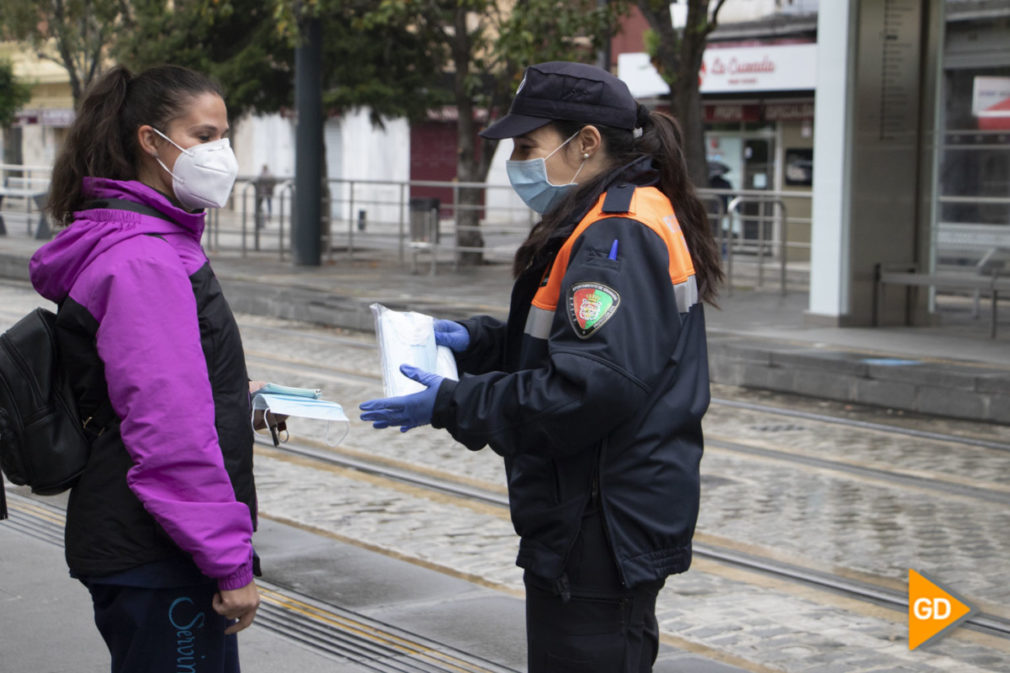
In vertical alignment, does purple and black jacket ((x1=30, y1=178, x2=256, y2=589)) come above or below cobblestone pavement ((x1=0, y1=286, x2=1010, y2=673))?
above

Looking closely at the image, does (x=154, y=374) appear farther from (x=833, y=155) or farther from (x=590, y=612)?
(x=833, y=155)

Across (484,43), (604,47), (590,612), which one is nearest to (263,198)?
(484,43)

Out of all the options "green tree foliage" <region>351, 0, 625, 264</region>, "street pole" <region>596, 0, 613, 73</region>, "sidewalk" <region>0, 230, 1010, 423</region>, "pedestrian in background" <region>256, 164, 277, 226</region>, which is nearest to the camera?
"sidewalk" <region>0, 230, 1010, 423</region>

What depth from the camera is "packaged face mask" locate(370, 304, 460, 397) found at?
Result: 2824 millimetres

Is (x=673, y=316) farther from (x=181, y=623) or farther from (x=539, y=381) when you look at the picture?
(x=181, y=623)

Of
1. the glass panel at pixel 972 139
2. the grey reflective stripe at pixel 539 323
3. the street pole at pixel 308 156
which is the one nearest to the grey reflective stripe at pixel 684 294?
the grey reflective stripe at pixel 539 323

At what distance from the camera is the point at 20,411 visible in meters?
2.65

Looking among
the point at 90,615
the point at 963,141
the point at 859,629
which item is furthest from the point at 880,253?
the point at 90,615

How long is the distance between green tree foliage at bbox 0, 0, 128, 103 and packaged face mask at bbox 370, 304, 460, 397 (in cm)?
2313

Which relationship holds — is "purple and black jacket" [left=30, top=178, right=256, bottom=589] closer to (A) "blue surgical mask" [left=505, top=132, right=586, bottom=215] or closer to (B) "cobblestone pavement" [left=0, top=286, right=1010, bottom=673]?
(A) "blue surgical mask" [left=505, top=132, right=586, bottom=215]

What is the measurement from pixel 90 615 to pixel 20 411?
98.4 inches

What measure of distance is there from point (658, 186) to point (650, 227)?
9.0 inches

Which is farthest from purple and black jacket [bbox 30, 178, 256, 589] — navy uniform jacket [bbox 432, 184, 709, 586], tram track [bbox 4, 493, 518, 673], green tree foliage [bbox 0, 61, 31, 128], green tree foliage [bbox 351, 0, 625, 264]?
green tree foliage [bbox 0, 61, 31, 128]

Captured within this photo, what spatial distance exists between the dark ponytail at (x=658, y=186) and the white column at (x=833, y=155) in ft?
35.4
